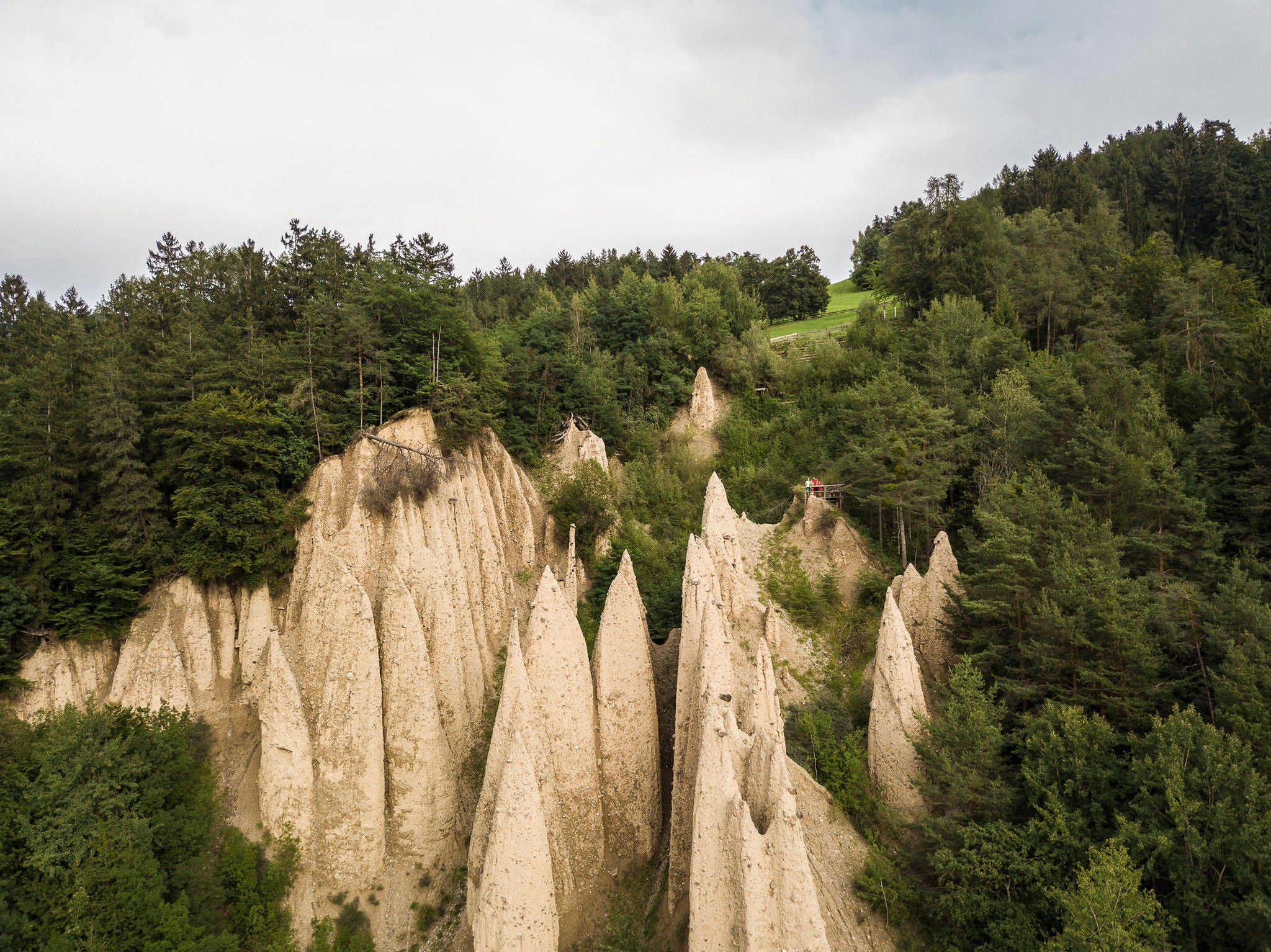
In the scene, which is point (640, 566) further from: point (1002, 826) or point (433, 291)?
point (1002, 826)

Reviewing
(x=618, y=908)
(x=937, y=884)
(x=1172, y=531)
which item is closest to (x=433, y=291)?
(x=618, y=908)

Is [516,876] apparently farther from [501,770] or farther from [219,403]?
[219,403]

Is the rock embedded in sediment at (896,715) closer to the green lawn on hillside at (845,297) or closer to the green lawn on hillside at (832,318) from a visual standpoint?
the green lawn on hillside at (832,318)

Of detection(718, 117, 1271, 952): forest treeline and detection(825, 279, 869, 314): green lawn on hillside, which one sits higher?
detection(825, 279, 869, 314): green lawn on hillside

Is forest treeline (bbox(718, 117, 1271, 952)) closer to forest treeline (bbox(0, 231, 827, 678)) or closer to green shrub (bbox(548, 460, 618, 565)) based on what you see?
green shrub (bbox(548, 460, 618, 565))

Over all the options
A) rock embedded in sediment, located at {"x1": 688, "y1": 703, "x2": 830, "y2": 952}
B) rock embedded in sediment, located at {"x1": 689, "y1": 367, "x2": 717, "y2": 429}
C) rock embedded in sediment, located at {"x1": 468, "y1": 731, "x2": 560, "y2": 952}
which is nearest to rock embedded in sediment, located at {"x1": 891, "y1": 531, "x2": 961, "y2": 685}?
rock embedded in sediment, located at {"x1": 688, "y1": 703, "x2": 830, "y2": 952}
